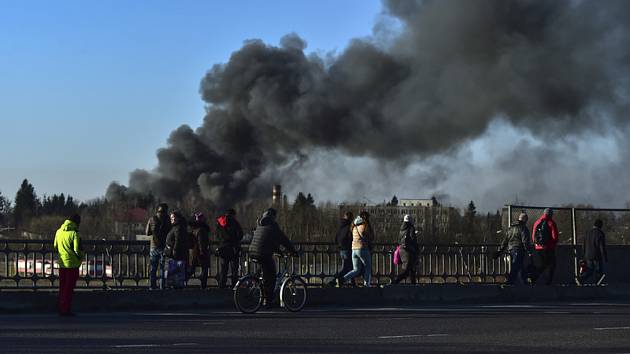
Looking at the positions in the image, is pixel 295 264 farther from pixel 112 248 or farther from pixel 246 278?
pixel 246 278

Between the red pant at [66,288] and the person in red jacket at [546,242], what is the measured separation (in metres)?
11.4

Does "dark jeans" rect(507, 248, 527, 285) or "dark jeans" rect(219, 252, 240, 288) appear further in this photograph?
"dark jeans" rect(507, 248, 527, 285)

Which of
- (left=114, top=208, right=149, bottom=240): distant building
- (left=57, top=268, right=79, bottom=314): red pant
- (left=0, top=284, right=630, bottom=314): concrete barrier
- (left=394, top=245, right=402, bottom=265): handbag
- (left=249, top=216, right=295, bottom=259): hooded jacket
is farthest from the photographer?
(left=114, top=208, right=149, bottom=240): distant building

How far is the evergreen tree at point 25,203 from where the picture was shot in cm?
15575

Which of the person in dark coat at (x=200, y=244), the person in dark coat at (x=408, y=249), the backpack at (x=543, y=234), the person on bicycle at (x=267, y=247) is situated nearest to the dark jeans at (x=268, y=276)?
the person on bicycle at (x=267, y=247)

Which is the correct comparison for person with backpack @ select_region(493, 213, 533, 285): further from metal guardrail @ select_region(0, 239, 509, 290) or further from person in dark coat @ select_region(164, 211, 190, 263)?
person in dark coat @ select_region(164, 211, 190, 263)

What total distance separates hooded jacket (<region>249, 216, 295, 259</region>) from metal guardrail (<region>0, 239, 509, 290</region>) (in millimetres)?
4039

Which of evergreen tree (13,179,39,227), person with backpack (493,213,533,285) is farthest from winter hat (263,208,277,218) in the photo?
evergreen tree (13,179,39,227)

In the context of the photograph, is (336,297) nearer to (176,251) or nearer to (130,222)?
(176,251)

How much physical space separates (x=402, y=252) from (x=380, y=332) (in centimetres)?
925

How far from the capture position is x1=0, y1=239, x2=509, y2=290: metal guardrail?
20.8 meters

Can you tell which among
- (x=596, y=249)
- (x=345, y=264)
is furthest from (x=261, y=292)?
(x=596, y=249)

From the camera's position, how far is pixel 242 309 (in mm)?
17922

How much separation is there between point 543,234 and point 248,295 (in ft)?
29.9
